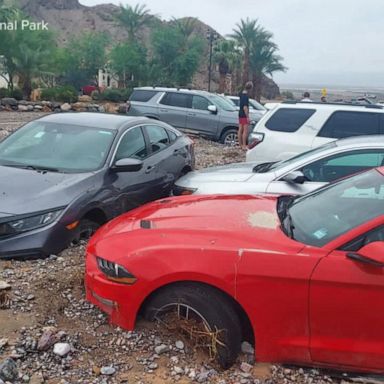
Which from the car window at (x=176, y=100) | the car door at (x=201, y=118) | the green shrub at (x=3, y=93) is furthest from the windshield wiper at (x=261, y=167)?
the green shrub at (x=3, y=93)

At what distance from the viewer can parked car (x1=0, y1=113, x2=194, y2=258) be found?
4848mm

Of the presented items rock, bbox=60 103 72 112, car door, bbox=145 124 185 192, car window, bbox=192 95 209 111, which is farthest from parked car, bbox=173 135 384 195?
rock, bbox=60 103 72 112

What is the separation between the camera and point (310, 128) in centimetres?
809

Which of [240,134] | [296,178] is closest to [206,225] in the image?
[296,178]

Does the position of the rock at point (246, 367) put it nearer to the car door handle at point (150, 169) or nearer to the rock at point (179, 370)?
the rock at point (179, 370)

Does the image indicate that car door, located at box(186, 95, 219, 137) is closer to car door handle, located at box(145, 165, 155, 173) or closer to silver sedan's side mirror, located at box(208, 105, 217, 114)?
silver sedan's side mirror, located at box(208, 105, 217, 114)

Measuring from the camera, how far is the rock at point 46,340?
338 cm

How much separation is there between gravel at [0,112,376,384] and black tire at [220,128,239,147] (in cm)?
1254

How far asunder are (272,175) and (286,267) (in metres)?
2.82

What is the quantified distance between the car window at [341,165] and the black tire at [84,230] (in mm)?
2478

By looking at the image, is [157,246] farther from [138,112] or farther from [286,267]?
[138,112]

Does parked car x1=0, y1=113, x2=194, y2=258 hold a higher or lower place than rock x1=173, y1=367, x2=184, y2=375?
higher

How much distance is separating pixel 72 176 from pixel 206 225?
2399 millimetres

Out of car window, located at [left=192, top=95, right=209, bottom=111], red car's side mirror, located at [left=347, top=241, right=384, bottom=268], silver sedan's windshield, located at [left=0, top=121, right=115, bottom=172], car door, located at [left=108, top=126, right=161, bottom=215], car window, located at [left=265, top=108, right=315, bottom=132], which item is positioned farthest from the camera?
car window, located at [left=192, top=95, right=209, bottom=111]
